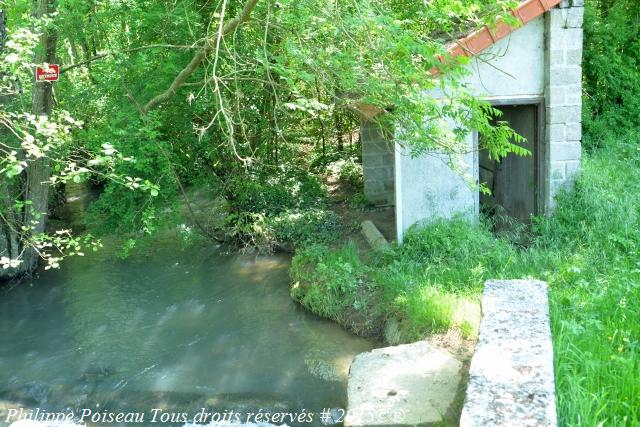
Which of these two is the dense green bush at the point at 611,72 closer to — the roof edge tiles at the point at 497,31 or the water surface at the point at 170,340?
the roof edge tiles at the point at 497,31

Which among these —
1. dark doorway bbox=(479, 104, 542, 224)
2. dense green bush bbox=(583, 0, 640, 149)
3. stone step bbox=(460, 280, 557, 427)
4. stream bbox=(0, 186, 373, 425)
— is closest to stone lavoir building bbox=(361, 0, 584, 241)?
dark doorway bbox=(479, 104, 542, 224)

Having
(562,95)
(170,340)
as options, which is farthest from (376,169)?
(170,340)

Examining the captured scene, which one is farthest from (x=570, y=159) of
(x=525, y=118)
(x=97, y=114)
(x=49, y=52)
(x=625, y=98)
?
(x=49, y=52)

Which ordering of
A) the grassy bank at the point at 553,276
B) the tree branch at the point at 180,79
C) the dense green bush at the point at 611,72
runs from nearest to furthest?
the grassy bank at the point at 553,276 → the tree branch at the point at 180,79 → the dense green bush at the point at 611,72

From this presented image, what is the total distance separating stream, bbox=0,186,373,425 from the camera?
6.60 m

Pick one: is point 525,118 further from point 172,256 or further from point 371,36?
point 172,256

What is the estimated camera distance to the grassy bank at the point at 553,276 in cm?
441

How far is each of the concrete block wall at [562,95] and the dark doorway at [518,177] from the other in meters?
0.30

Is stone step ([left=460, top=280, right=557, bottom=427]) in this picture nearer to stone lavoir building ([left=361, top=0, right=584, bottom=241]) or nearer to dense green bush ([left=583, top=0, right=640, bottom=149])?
stone lavoir building ([left=361, top=0, right=584, bottom=241])

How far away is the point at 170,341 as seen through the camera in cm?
805

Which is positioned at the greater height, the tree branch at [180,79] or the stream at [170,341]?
the tree branch at [180,79]

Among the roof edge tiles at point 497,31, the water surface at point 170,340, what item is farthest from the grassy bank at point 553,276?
the roof edge tiles at point 497,31

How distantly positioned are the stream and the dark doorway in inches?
146

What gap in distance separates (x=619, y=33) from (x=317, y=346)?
903 centimetres
